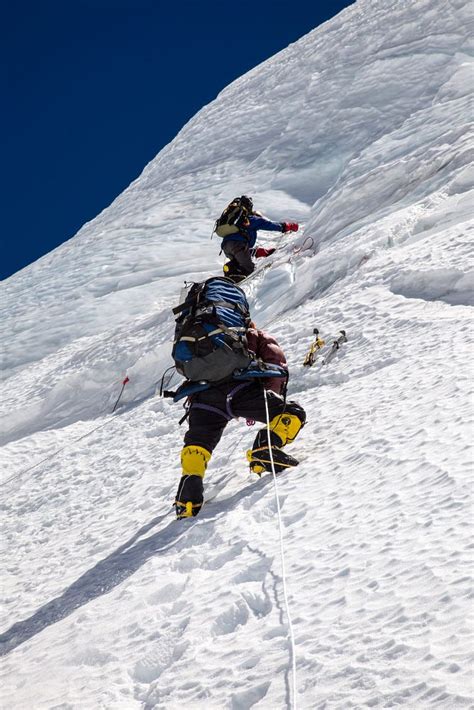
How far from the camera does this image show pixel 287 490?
400 cm

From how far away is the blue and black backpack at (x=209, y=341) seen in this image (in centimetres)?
441

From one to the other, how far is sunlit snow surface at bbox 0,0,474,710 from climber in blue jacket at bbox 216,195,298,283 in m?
0.42

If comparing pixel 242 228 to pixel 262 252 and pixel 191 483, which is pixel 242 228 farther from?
pixel 191 483

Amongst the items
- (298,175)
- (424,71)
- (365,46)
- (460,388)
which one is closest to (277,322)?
(460,388)

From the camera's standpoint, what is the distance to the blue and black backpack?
4.41 metres

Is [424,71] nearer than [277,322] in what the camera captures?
No

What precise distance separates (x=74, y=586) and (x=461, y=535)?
7.92 feet

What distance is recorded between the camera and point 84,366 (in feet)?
35.1

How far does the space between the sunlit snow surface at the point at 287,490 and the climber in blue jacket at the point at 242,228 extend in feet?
Result: 1.38

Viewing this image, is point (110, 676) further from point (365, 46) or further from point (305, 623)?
point (365, 46)

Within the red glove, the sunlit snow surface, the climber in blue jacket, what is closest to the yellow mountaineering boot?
the sunlit snow surface

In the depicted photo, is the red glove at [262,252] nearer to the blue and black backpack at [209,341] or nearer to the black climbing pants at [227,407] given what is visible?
the blue and black backpack at [209,341]

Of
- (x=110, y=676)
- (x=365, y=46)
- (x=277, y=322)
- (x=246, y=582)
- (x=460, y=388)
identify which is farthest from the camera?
(x=365, y=46)

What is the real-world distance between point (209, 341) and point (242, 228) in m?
5.91
